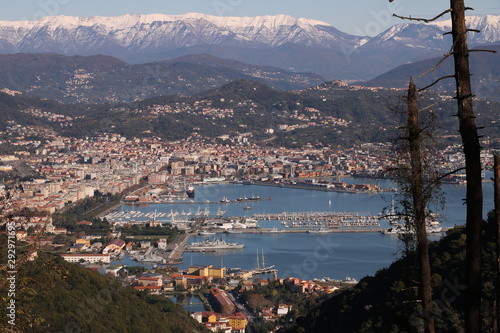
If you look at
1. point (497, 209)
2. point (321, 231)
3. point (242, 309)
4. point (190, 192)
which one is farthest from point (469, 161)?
point (190, 192)

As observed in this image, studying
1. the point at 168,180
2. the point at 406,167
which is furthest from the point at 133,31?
the point at 406,167

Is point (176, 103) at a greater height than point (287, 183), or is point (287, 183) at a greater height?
point (176, 103)

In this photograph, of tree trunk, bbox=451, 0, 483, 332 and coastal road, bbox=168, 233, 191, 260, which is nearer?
tree trunk, bbox=451, 0, 483, 332

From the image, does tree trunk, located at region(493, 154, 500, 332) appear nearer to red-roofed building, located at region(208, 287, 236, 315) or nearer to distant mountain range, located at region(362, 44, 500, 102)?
red-roofed building, located at region(208, 287, 236, 315)

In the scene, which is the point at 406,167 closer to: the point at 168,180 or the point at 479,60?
the point at 168,180

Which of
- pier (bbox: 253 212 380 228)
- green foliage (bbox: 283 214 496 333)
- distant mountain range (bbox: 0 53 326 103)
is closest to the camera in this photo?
green foliage (bbox: 283 214 496 333)

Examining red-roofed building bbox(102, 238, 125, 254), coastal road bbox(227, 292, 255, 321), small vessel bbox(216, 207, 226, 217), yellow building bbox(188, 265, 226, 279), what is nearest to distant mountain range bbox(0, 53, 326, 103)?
small vessel bbox(216, 207, 226, 217)

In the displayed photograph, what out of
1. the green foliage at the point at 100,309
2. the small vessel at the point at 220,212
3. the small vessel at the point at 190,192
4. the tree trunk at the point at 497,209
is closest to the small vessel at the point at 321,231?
the small vessel at the point at 220,212
